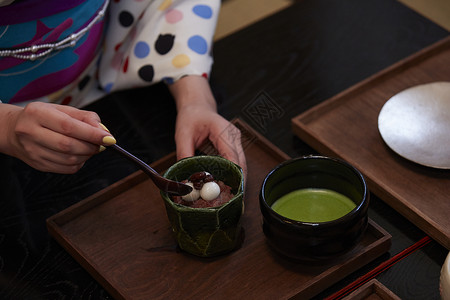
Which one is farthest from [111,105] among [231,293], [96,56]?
[231,293]

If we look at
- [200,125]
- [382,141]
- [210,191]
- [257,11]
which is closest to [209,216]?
[210,191]

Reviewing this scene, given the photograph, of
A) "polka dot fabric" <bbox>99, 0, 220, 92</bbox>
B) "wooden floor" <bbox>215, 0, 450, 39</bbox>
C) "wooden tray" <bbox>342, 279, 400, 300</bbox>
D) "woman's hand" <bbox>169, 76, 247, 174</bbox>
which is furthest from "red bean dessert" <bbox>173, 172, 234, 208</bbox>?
"wooden floor" <bbox>215, 0, 450, 39</bbox>

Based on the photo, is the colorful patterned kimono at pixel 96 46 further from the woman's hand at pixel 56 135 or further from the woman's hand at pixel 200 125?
the woman's hand at pixel 56 135

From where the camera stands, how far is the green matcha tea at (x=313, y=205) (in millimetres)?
986

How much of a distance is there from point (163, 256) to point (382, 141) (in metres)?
0.44

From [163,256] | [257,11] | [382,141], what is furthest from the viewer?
[257,11]

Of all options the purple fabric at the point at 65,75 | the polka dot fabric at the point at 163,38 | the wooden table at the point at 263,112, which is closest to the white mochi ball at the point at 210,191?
the wooden table at the point at 263,112

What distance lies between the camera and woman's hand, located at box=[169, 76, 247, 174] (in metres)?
1.14

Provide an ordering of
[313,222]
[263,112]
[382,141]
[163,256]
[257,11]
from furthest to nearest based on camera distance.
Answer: [257,11] → [263,112] → [382,141] → [163,256] → [313,222]

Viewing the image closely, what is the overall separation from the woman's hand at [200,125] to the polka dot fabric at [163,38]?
0.04m

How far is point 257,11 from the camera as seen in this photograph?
9.20ft

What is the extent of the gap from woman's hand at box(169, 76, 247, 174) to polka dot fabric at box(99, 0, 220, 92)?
1.7 inches

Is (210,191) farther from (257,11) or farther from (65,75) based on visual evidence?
(257,11)

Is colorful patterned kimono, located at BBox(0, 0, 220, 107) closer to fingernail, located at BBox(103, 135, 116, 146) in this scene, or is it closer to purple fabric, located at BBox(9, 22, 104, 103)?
purple fabric, located at BBox(9, 22, 104, 103)
